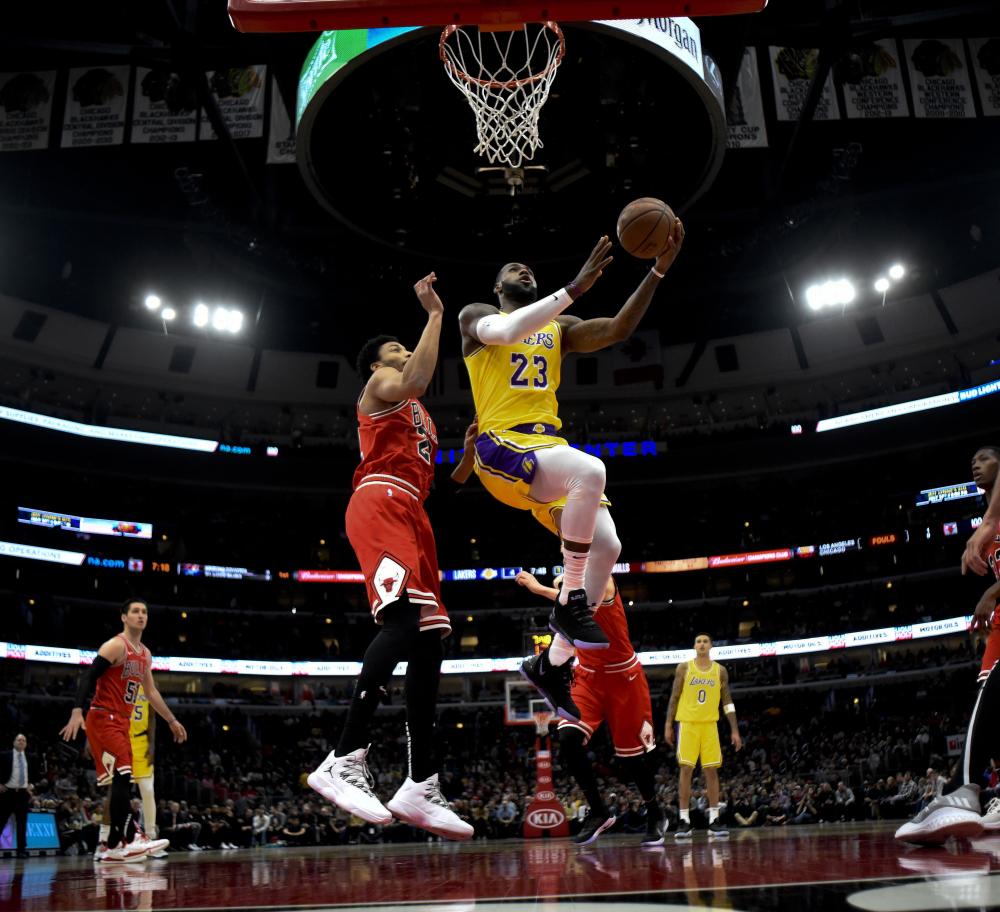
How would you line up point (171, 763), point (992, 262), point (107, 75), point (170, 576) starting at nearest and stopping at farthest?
point (107, 75) < point (171, 763) < point (992, 262) < point (170, 576)

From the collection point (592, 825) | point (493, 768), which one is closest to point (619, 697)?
point (592, 825)

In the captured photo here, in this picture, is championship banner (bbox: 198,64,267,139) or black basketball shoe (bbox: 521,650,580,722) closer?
black basketball shoe (bbox: 521,650,580,722)

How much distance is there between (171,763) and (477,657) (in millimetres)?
11118

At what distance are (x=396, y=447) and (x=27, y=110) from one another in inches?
630

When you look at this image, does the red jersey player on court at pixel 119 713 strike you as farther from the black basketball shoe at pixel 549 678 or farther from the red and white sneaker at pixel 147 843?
the black basketball shoe at pixel 549 678

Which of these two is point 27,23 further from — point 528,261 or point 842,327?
point 842,327

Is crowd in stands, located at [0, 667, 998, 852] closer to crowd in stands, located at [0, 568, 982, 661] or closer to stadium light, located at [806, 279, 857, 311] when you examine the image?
crowd in stands, located at [0, 568, 982, 661]

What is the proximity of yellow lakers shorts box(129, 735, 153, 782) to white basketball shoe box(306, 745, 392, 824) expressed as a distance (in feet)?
17.9

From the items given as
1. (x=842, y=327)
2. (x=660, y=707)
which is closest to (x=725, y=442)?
(x=842, y=327)

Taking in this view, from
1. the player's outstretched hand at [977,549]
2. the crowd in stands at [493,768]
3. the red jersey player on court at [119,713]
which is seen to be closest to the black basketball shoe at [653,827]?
the player's outstretched hand at [977,549]

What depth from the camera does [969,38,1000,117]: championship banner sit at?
16.9 m

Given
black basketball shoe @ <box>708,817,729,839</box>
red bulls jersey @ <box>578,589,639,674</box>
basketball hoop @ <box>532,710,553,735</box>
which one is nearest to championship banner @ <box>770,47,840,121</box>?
basketball hoop @ <box>532,710,553,735</box>

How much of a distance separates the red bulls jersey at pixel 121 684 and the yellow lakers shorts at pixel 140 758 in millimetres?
1017

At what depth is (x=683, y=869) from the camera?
3.78 metres
